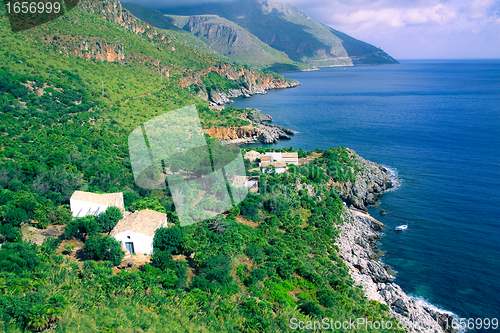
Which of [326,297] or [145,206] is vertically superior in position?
[145,206]

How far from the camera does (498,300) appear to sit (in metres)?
23.8

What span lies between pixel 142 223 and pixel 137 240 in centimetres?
113

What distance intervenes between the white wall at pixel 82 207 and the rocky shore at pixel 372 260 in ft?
59.6

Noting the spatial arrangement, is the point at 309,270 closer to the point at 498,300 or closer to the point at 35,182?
the point at 498,300

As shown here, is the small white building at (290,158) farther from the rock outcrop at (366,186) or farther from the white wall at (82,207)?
the white wall at (82,207)

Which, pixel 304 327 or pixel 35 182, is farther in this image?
pixel 35 182

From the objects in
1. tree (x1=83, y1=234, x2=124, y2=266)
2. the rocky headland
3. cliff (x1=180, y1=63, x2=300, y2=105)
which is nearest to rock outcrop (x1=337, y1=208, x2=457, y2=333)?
tree (x1=83, y1=234, x2=124, y2=266)

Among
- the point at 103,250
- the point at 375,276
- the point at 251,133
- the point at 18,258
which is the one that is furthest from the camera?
the point at 251,133

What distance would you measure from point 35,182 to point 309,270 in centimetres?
1967

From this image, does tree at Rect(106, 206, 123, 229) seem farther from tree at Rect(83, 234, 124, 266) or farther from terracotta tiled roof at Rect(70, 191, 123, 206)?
tree at Rect(83, 234, 124, 266)

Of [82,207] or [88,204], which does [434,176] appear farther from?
[82,207]

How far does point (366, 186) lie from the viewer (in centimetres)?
4191

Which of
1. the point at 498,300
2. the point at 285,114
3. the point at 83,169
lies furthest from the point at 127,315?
the point at 285,114

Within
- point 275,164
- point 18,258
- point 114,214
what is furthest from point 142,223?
point 275,164
